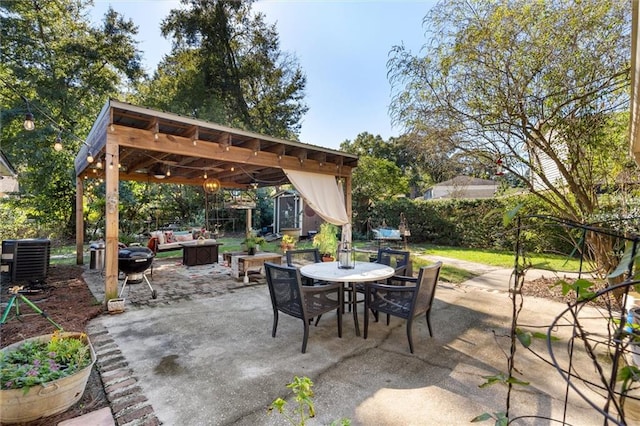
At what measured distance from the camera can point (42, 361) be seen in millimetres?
2250

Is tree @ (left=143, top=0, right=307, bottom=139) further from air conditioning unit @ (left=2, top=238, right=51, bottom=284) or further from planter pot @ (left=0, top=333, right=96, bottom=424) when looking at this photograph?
planter pot @ (left=0, top=333, right=96, bottom=424)

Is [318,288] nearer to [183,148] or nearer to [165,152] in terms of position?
[183,148]

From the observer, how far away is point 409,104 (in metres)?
4.95

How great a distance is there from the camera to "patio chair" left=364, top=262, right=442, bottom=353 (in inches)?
120

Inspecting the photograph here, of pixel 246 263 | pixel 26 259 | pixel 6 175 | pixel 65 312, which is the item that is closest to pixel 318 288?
pixel 246 263

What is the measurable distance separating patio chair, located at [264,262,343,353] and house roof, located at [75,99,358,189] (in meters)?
2.89

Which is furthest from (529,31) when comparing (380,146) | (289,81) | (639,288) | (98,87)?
(380,146)

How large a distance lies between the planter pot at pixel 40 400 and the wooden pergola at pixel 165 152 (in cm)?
229

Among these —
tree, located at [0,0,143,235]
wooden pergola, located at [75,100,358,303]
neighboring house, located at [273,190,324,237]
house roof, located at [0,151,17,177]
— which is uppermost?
tree, located at [0,0,143,235]

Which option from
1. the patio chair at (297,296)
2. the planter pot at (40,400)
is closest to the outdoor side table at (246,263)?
the patio chair at (297,296)

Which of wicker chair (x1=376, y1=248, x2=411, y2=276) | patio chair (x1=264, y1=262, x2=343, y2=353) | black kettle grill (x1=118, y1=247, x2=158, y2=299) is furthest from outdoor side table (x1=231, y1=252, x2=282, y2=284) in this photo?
patio chair (x1=264, y1=262, x2=343, y2=353)

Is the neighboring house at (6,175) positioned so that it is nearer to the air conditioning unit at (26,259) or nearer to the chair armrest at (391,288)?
the air conditioning unit at (26,259)

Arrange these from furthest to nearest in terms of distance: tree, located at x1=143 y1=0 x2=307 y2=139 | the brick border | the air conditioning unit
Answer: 1. tree, located at x1=143 y1=0 x2=307 y2=139
2. the air conditioning unit
3. the brick border

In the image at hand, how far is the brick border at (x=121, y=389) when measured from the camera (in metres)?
2.09
